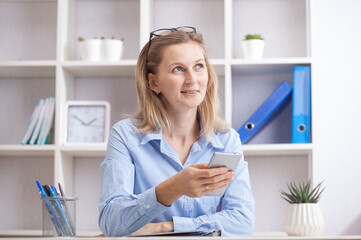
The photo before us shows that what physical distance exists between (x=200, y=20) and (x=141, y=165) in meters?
1.28

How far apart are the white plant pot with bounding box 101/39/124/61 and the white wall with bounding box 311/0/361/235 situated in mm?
996

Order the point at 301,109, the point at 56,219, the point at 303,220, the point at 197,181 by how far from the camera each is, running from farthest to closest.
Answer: the point at 301,109 → the point at 56,219 → the point at 197,181 → the point at 303,220

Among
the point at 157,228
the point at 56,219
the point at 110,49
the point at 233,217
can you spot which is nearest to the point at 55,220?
the point at 56,219

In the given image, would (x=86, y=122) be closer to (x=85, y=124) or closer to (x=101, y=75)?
(x=85, y=124)

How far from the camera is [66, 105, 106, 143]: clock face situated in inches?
105

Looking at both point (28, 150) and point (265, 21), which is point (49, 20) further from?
point (265, 21)

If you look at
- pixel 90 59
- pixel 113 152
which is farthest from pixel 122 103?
pixel 113 152

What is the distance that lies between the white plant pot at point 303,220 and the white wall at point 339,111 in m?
1.42

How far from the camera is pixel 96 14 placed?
2.94 meters

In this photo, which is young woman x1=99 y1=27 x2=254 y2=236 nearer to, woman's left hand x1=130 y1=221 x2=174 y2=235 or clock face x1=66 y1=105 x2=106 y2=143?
woman's left hand x1=130 y1=221 x2=174 y2=235

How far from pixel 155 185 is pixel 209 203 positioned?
0.64 ft

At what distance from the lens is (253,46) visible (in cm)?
261

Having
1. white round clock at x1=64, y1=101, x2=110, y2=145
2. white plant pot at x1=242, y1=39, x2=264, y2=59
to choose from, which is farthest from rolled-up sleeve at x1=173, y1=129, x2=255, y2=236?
white round clock at x1=64, y1=101, x2=110, y2=145

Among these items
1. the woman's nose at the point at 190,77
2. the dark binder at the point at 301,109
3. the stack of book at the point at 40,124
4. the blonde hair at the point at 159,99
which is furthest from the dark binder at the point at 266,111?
the stack of book at the point at 40,124
